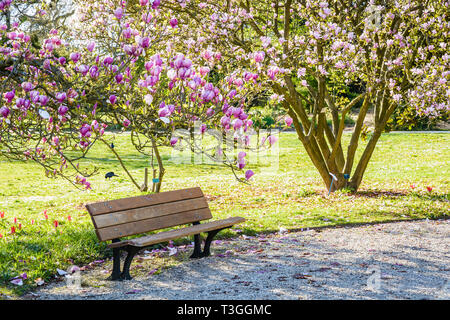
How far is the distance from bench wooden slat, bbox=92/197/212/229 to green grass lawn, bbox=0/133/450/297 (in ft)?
2.66

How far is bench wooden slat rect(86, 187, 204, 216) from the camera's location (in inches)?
217

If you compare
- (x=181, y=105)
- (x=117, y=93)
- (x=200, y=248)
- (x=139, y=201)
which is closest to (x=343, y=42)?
(x=200, y=248)

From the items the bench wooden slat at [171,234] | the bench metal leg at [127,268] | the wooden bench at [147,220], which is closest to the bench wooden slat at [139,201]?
the wooden bench at [147,220]

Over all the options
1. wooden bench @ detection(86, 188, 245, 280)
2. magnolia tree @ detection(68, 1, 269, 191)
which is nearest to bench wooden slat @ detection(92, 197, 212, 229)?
wooden bench @ detection(86, 188, 245, 280)

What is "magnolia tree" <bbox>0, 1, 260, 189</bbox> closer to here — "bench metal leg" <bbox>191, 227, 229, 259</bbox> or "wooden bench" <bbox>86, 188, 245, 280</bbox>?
"wooden bench" <bbox>86, 188, 245, 280</bbox>

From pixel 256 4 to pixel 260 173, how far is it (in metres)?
6.89

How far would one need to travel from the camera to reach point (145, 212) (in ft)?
19.7

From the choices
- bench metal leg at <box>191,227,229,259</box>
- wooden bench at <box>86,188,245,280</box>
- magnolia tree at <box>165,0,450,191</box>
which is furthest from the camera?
magnolia tree at <box>165,0,450,191</box>

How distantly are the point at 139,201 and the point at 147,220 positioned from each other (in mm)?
235

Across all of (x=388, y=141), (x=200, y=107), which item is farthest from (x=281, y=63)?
(x=388, y=141)

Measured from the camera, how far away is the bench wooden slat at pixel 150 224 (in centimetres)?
→ 547

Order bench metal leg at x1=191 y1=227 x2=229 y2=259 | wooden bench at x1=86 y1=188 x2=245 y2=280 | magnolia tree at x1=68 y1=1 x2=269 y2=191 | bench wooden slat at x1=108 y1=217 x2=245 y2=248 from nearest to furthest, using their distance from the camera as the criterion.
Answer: magnolia tree at x1=68 y1=1 x2=269 y2=191 → bench wooden slat at x1=108 y1=217 x2=245 y2=248 → wooden bench at x1=86 y1=188 x2=245 y2=280 → bench metal leg at x1=191 y1=227 x2=229 y2=259

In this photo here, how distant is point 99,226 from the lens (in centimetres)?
541

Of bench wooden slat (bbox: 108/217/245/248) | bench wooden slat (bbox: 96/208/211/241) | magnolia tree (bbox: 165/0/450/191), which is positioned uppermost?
magnolia tree (bbox: 165/0/450/191)
